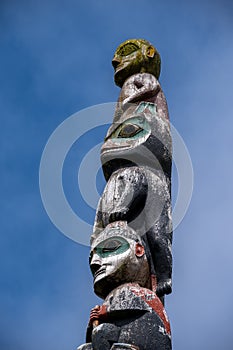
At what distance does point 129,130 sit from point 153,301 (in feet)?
8.06

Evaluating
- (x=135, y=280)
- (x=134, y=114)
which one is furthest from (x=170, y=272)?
(x=134, y=114)

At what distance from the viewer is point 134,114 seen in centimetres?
806

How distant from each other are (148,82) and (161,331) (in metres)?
3.80

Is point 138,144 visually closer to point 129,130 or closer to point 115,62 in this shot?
point 129,130

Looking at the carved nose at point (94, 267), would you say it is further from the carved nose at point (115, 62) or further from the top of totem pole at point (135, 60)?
the carved nose at point (115, 62)

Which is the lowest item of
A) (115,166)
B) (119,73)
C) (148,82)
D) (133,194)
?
(133,194)

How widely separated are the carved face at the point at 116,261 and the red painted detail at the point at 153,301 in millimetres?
233

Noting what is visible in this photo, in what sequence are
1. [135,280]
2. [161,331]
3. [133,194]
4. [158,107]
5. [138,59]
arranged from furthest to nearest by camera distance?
[138,59] → [158,107] → [133,194] → [135,280] → [161,331]

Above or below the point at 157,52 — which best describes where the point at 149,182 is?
below

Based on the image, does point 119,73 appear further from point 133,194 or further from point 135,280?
point 135,280

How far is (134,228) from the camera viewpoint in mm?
6891

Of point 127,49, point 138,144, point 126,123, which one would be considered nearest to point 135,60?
point 127,49

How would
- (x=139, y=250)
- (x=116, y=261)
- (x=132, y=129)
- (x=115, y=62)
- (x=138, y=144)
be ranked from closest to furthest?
(x=116, y=261) → (x=139, y=250) → (x=138, y=144) → (x=132, y=129) → (x=115, y=62)

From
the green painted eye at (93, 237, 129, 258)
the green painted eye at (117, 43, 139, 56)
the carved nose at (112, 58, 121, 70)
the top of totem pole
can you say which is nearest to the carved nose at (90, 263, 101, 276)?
the green painted eye at (93, 237, 129, 258)
